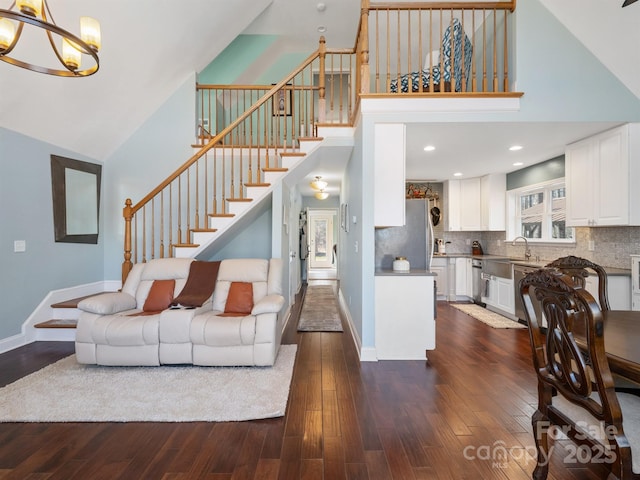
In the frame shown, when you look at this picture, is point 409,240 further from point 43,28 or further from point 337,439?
point 43,28

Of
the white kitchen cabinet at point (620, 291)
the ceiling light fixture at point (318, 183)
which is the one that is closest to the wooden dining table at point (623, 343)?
the white kitchen cabinet at point (620, 291)

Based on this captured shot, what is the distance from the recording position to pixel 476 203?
6051 mm

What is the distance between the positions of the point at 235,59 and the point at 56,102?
349cm

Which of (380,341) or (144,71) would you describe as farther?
(144,71)

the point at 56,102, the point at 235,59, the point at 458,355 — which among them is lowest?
the point at 458,355

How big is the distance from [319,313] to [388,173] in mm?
2793

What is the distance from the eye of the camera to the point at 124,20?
11.8 ft

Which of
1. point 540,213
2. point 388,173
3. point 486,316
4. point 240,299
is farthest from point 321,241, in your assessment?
point 388,173

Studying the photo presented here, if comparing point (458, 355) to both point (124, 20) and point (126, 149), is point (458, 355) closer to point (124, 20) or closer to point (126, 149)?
point (124, 20)

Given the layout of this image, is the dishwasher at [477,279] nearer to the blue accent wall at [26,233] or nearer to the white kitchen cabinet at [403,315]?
the white kitchen cabinet at [403,315]

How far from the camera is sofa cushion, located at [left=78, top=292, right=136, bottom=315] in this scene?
9.74 feet

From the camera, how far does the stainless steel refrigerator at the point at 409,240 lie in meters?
3.83

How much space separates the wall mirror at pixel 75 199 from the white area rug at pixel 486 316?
6.00 metres

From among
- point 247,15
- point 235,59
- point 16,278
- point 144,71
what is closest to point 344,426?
point 16,278
